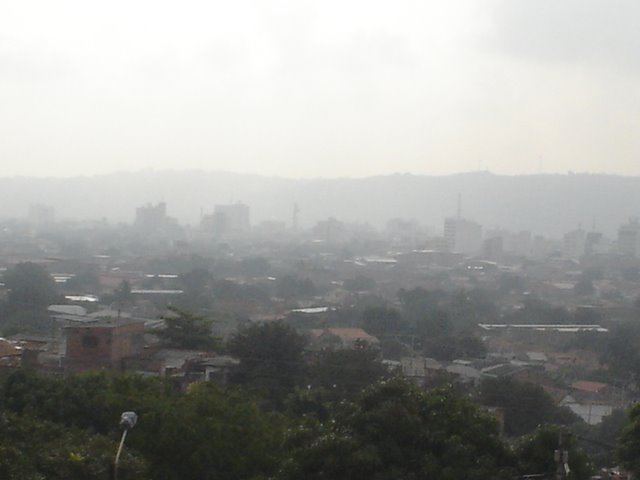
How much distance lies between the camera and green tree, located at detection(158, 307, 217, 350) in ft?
59.7

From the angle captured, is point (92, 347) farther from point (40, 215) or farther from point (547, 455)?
point (40, 215)

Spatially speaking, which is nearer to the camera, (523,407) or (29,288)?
(523,407)

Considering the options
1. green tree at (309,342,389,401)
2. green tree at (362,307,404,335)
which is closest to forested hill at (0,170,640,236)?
green tree at (362,307,404,335)

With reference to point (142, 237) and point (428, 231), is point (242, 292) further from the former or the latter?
point (428, 231)

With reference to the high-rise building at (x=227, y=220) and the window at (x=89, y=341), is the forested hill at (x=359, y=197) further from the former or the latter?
the window at (x=89, y=341)

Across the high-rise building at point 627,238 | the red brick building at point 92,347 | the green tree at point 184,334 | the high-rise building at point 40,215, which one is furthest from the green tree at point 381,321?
the high-rise building at point 40,215

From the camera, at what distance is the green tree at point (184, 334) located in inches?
716

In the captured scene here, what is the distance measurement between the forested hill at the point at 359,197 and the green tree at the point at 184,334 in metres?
108

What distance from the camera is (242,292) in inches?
1510

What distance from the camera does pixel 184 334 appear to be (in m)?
18.3

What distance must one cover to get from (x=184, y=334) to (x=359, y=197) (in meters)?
135

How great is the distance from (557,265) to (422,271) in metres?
13.2

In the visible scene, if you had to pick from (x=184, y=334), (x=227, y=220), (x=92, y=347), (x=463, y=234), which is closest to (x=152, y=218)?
(x=227, y=220)

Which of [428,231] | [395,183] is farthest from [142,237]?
[395,183]
